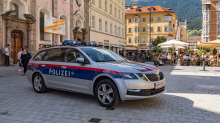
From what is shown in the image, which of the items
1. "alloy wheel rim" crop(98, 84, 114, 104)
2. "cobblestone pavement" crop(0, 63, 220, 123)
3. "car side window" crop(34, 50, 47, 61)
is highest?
"car side window" crop(34, 50, 47, 61)

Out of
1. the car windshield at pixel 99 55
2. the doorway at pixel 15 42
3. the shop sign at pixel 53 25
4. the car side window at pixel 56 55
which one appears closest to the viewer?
the car windshield at pixel 99 55

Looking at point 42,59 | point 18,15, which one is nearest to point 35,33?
point 18,15

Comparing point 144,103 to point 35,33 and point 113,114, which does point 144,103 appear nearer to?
point 113,114

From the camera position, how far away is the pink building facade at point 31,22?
17000 millimetres

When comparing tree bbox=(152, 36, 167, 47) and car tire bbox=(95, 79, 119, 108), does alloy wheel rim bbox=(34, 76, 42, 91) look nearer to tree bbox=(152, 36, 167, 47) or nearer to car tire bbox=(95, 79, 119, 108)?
car tire bbox=(95, 79, 119, 108)

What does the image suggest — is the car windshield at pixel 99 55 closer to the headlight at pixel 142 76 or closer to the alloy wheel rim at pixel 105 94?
the alloy wheel rim at pixel 105 94

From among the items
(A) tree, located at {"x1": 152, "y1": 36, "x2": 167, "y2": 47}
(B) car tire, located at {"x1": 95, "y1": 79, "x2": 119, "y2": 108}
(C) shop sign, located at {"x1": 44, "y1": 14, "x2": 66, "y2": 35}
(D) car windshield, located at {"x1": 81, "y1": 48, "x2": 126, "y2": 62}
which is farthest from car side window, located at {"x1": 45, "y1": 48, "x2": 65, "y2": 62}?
(A) tree, located at {"x1": 152, "y1": 36, "x2": 167, "y2": 47}

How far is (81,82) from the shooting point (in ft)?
18.9

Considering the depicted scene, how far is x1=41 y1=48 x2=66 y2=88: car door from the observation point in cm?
633

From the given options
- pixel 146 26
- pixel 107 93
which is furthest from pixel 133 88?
pixel 146 26

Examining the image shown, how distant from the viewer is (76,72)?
586cm

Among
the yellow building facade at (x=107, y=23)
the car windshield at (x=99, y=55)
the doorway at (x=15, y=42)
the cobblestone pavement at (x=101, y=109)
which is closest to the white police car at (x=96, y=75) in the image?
the car windshield at (x=99, y=55)

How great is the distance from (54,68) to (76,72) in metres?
1.04

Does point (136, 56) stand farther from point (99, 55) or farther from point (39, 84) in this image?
point (99, 55)
